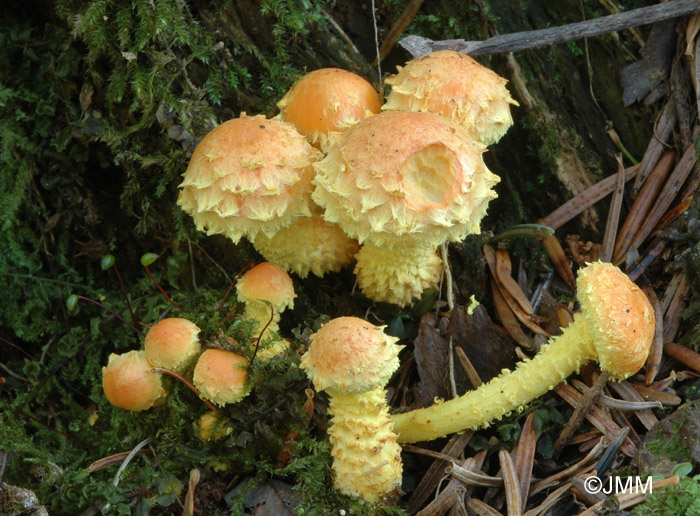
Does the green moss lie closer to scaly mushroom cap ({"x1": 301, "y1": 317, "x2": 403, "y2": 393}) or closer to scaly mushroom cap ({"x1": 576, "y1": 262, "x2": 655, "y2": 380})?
scaly mushroom cap ({"x1": 576, "y1": 262, "x2": 655, "y2": 380})

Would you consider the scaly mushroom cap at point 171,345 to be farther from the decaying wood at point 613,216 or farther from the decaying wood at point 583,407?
the decaying wood at point 613,216

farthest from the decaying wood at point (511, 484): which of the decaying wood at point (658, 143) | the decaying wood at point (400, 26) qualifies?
the decaying wood at point (400, 26)

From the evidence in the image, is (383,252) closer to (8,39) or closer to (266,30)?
(266,30)

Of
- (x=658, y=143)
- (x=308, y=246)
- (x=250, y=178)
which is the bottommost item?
(x=308, y=246)

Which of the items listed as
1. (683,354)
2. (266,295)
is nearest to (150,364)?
(266,295)

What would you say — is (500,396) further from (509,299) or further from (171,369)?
(171,369)

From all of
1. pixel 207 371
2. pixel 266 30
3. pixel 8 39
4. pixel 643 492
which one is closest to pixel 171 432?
pixel 207 371
